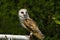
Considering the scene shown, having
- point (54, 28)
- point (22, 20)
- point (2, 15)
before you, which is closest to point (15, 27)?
point (2, 15)

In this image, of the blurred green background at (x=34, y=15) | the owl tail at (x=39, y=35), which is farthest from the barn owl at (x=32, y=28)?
the blurred green background at (x=34, y=15)

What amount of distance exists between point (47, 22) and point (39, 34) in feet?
4.55

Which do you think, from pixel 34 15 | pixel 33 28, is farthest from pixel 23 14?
pixel 34 15

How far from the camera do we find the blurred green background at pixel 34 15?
21.4 feet

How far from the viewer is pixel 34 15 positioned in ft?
22.3

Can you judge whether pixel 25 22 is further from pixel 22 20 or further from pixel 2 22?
pixel 2 22

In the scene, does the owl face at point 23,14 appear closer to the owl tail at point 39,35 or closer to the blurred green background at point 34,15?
the owl tail at point 39,35

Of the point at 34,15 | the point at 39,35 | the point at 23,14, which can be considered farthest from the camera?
the point at 34,15

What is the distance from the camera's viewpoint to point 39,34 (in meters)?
5.30

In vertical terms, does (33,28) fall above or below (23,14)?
below


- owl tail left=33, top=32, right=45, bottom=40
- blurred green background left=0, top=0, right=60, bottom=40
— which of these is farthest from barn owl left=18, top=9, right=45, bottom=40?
blurred green background left=0, top=0, right=60, bottom=40

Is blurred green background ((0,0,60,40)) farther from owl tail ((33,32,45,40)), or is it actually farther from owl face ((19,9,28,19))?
owl tail ((33,32,45,40))

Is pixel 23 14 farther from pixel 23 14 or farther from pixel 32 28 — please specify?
pixel 32 28

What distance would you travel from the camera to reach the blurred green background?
6516mm
